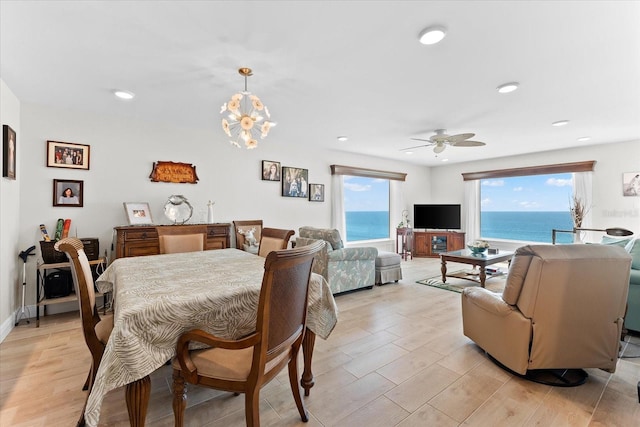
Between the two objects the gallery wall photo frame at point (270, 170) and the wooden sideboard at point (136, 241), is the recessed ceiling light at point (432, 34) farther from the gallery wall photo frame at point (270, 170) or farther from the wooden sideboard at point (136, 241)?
the gallery wall photo frame at point (270, 170)

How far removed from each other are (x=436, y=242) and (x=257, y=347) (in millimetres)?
6889

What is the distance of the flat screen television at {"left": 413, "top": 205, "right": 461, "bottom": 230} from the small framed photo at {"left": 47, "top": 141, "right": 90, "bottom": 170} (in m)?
6.79

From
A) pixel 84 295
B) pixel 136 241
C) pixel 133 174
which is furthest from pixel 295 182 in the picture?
pixel 84 295

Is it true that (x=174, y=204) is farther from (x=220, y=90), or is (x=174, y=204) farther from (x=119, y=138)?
(x=220, y=90)

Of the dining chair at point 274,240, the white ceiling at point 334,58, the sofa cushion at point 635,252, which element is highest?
the white ceiling at point 334,58

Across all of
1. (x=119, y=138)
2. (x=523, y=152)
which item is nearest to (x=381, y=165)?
(x=523, y=152)

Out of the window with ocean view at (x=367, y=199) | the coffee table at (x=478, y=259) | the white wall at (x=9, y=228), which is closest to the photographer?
the white wall at (x=9, y=228)

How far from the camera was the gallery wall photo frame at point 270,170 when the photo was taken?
5.04 meters

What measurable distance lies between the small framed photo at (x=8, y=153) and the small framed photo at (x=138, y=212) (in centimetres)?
107

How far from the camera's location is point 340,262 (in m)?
4.04

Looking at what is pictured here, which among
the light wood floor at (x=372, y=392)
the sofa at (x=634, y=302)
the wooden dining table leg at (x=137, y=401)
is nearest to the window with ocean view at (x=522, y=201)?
the sofa at (x=634, y=302)

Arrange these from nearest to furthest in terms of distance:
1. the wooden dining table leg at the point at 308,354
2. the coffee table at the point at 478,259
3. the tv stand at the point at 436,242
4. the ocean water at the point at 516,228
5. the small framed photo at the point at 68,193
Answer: the wooden dining table leg at the point at 308,354 → the small framed photo at the point at 68,193 → the coffee table at the point at 478,259 → the ocean water at the point at 516,228 → the tv stand at the point at 436,242

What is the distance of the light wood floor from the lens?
5.48 feet

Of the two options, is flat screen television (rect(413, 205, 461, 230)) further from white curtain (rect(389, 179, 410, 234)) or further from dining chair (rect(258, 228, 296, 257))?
dining chair (rect(258, 228, 296, 257))
